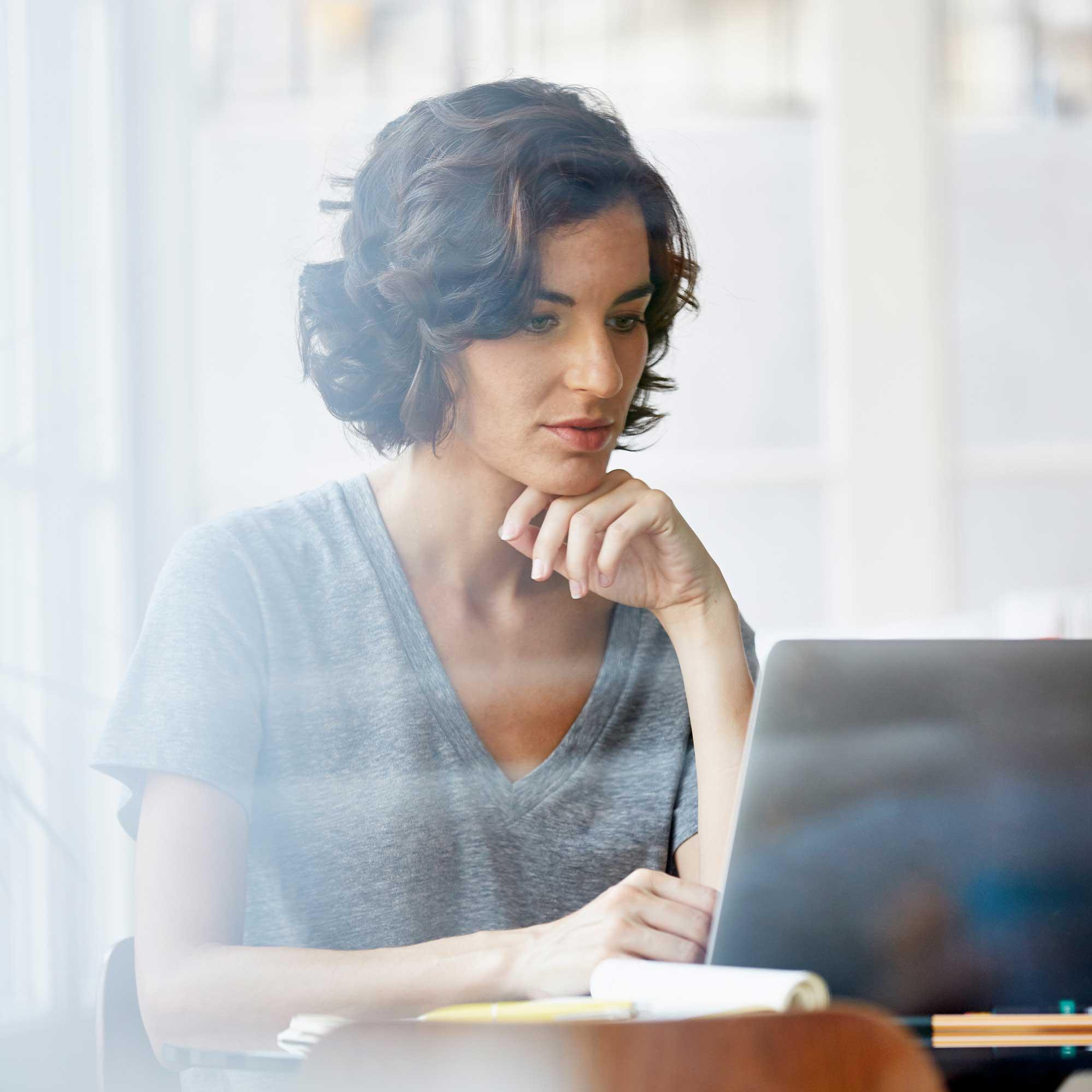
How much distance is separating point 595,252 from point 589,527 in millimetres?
277

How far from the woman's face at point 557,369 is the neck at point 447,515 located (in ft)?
0.08

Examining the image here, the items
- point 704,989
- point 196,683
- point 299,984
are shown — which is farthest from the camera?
point 196,683

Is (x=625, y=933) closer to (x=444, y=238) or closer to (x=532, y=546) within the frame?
(x=532, y=546)

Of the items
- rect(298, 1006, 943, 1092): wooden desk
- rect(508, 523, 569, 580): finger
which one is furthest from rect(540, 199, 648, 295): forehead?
rect(298, 1006, 943, 1092): wooden desk

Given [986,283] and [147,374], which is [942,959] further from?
[986,283]

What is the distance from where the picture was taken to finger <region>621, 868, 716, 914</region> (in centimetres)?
86

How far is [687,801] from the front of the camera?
122 cm

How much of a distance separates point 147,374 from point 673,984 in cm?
95

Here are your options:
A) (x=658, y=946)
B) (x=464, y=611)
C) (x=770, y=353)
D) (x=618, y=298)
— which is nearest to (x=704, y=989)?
(x=658, y=946)

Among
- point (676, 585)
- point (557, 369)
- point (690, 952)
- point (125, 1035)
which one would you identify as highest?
point (557, 369)

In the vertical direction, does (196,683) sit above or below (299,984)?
above

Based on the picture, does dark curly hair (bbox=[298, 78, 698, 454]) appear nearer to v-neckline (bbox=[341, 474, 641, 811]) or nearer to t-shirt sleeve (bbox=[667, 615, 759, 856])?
v-neckline (bbox=[341, 474, 641, 811])

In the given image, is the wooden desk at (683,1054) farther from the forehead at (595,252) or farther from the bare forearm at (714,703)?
the forehead at (595,252)

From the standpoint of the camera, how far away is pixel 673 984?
0.70m
